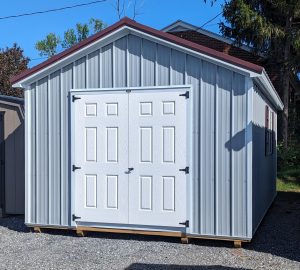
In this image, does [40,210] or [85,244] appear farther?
[40,210]

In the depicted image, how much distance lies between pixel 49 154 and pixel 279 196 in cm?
742

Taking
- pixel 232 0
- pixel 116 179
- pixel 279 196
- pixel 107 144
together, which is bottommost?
pixel 279 196

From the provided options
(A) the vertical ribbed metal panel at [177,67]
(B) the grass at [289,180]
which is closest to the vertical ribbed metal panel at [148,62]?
(A) the vertical ribbed metal panel at [177,67]

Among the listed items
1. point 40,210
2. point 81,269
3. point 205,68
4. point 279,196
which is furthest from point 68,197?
point 279,196

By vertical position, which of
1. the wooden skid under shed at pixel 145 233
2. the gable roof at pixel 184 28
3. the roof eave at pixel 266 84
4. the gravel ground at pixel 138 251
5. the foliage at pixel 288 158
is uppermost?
the gable roof at pixel 184 28

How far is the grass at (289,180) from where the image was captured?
578 inches

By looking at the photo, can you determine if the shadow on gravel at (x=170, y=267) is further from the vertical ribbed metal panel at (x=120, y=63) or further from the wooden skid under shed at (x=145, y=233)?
the vertical ribbed metal panel at (x=120, y=63)

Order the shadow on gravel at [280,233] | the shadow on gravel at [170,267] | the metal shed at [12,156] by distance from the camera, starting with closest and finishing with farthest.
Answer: the shadow on gravel at [170,267], the shadow on gravel at [280,233], the metal shed at [12,156]

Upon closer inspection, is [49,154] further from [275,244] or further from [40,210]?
[275,244]

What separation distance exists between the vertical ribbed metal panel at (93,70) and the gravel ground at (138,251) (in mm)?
2532

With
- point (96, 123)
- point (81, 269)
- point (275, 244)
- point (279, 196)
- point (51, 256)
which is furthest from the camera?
point (279, 196)

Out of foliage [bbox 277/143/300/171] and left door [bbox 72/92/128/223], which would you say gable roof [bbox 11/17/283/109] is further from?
foliage [bbox 277/143/300/171]

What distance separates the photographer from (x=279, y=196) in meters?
13.1

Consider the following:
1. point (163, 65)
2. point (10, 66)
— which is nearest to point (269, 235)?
point (163, 65)
